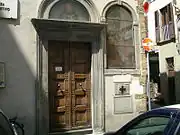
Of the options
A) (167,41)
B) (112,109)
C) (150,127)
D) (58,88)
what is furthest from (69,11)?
(167,41)

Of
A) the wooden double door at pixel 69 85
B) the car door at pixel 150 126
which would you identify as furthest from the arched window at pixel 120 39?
the car door at pixel 150 126

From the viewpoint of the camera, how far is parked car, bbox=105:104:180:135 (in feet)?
10.2

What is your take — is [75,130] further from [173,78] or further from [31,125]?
[173,78]

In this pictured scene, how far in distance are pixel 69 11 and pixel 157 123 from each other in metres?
5.54

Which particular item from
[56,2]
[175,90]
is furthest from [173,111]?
[175,90]

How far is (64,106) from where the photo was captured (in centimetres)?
809

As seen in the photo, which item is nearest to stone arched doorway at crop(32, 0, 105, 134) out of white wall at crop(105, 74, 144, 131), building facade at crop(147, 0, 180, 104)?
white wall at crop(105, 74, 144, 131)

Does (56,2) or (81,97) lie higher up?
(56,2)

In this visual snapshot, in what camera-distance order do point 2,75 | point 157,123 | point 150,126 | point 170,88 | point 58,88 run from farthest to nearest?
point 170,88 → point 58,88 → point 2,75 → point 150,126 → point 157,123

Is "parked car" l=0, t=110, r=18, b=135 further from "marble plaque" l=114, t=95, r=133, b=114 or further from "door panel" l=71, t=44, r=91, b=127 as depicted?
"marble plaque" l=114, t=95, r=133, b=114

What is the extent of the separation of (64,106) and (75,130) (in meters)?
0.72

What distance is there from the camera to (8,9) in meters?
7.50

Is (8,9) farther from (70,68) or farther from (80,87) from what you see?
(80,87)

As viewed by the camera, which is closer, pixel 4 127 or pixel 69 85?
pixel 4 127
